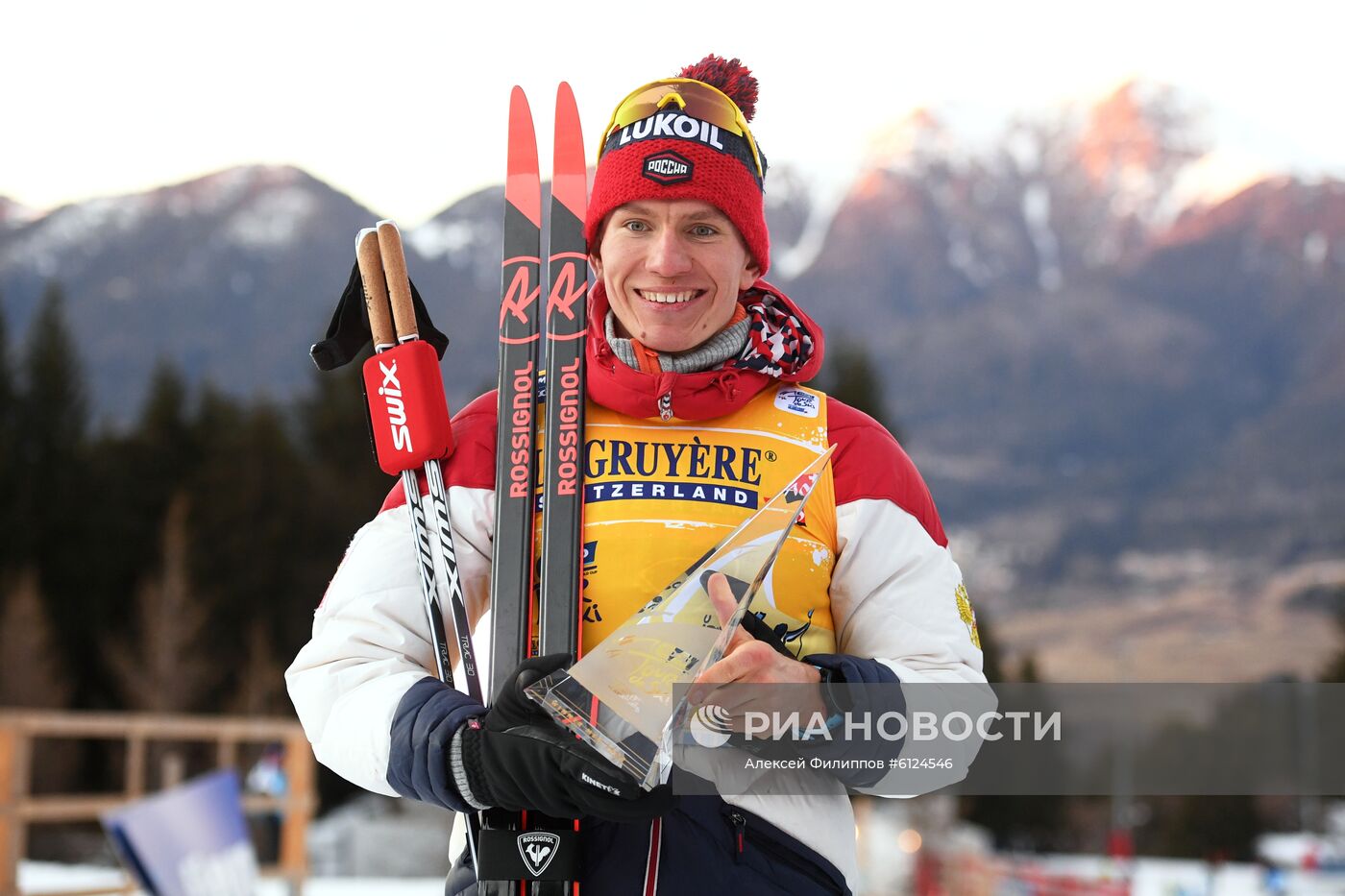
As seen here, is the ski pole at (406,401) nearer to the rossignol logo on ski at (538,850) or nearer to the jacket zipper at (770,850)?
the rossignol logo on ski at (538,850)

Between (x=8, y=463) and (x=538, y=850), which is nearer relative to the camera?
(x=538, y=850)

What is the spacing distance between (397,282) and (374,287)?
0.04 metres

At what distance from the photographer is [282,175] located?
149 meters

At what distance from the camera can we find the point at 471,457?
196 centimetres

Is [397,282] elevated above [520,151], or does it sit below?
below

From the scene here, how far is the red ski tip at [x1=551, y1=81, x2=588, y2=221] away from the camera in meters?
2.14

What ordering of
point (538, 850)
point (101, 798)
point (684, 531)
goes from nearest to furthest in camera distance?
point (538, 850) < point (684, 531) < point (101, 798)

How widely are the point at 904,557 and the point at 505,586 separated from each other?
54cm

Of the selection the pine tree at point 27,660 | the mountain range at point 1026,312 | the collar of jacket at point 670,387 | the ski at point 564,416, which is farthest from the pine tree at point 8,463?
the mountain range at point 1026,312

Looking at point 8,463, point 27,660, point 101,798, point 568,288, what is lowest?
point 101,798

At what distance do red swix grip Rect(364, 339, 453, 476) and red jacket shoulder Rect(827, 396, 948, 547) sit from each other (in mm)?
554

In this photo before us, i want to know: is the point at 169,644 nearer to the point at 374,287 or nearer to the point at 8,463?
the point at 8,463

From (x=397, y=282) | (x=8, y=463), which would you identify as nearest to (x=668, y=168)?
(x=397, y=282)

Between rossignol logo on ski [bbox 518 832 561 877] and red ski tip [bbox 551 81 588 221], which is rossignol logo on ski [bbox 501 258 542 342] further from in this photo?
rossignol logo on ski [bbox 518 832 561 877]
